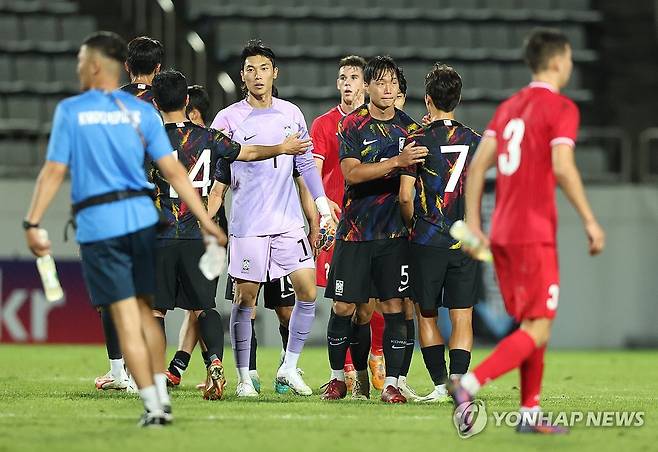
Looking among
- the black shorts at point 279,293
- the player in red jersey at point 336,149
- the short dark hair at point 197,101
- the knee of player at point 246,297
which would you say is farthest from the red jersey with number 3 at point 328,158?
the knee of player at point 246,297

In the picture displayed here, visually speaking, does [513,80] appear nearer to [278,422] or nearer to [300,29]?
[300,29]

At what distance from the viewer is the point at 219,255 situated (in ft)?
23.0

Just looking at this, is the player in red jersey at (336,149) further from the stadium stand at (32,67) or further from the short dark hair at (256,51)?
the stadium stand at (32,67)

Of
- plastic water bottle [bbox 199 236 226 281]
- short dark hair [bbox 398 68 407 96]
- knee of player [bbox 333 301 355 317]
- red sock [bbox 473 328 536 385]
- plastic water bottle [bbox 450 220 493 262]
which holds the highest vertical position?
short dark hair [bbox 398 68 407 96]

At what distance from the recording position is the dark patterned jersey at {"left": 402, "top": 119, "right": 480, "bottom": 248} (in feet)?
29.0

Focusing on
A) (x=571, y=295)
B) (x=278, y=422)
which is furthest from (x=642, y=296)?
(x=278, y=422)

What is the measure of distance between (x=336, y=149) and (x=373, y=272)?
2055 millimetres

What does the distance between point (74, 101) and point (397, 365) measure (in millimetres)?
3031

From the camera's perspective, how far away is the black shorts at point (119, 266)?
7000 millimetres

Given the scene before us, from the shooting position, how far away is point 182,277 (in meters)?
9.08

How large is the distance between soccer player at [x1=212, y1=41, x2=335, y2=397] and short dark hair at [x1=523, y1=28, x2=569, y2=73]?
111 inches

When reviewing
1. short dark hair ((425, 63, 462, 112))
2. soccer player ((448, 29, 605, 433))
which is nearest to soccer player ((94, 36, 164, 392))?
short dark hair ((425, 63, 462, 112))

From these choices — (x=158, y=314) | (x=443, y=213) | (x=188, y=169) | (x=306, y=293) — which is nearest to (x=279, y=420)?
(x=443, y=213)

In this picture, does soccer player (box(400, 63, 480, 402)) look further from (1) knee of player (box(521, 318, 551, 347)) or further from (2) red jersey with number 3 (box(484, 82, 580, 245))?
(1) knee of player (box(521, 318, 551, 347))
